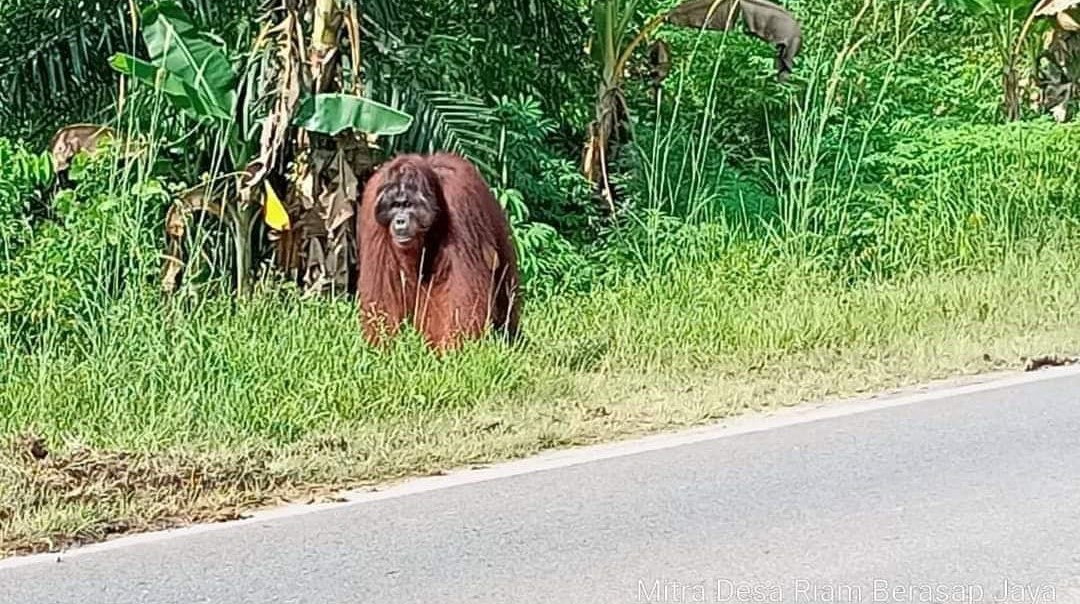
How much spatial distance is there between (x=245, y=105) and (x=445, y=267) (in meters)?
2.78

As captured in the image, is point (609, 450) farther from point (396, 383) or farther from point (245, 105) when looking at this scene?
point (245, 105)

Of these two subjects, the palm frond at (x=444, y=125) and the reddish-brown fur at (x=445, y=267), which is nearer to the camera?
the reddish-brown fur at (x=445, y=267)

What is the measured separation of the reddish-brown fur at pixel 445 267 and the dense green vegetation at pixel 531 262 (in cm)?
37

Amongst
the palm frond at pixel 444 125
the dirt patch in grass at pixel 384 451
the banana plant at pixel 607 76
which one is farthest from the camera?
the banana plant at pixel 607 76

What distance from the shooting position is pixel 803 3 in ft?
59.2

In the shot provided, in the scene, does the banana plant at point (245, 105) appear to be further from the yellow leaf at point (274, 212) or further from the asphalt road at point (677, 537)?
the asphalt road at point (677, 537)

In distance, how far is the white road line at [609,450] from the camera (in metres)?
5.59

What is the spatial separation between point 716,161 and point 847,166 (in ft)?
3.95

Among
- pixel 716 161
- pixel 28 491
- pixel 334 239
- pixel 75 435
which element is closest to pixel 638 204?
pixel 716 161

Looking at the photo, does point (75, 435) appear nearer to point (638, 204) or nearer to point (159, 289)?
point (159, 289)

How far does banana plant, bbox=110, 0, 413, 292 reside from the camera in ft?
33.0

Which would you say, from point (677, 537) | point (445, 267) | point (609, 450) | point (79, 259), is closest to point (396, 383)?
point (609, 450)

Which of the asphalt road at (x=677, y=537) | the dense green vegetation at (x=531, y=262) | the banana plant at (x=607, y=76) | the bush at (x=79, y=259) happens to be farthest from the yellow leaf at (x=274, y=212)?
the asphalt road at (x=677, y=537)

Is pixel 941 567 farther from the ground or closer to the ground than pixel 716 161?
farther from the ground
